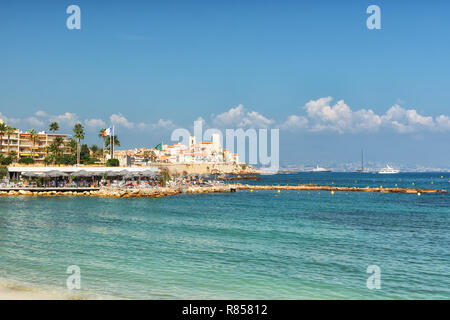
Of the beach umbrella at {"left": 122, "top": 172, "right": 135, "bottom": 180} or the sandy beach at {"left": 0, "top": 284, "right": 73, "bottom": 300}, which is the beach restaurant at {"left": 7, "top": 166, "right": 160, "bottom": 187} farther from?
the sandy beach at {"left": 0, "top": 284, "right": 73, "bottom": 300}

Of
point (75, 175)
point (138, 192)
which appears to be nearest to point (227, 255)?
point (138, 192)

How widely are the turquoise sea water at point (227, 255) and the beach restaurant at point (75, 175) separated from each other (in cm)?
2219

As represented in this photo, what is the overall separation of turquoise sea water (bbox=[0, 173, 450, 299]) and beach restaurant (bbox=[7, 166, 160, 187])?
72.8 ft

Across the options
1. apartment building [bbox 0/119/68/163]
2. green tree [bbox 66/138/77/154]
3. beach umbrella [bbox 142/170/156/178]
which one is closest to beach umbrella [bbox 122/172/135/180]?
beach umbrella [bbox 142/170/156/178]

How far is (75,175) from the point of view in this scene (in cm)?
5225

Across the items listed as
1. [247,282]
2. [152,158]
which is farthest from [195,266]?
[152,158]

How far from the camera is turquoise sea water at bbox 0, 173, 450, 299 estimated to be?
1237cm

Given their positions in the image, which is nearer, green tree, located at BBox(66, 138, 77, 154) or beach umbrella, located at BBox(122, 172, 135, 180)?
beach umbrella, located at BBox(122, 172, 135, 180)

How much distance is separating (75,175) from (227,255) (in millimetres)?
40978

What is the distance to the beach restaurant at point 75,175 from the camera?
51.7 meters

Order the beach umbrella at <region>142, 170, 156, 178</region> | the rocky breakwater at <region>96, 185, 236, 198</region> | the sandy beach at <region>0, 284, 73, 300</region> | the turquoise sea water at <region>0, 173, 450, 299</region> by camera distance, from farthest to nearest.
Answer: the beach umbrella at <region>142, 170, 156, 178</region>
the rocky breakwater at <region>96, 185, 236, 198</region>
the turquoise sea water at <region>0, 173, 450, 299</region>
the sandy beach at <region>0, 284, 73, 300</region>

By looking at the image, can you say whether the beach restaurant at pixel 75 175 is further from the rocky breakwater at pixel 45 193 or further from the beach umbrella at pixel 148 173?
the rocky breakwater at pixel 45 193

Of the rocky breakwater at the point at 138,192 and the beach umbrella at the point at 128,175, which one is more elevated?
the beach umbrella at the point at 128,175

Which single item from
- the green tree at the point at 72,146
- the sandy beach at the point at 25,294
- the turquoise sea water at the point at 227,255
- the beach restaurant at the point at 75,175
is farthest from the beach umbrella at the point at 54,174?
the green tree at the point at 72,146
